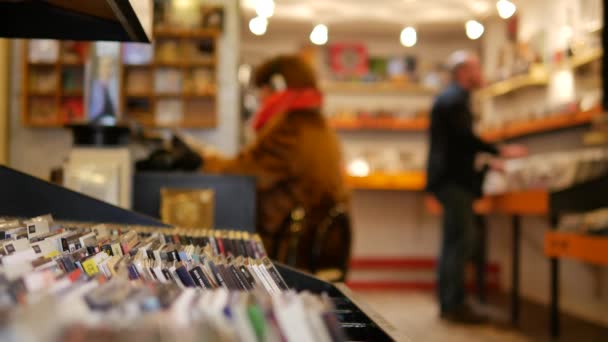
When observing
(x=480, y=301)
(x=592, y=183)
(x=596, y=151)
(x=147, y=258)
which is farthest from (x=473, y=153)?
(x=147, y=258)

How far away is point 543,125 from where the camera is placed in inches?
171

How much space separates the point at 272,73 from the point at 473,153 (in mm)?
1449

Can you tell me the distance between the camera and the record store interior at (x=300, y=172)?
619 millimetres

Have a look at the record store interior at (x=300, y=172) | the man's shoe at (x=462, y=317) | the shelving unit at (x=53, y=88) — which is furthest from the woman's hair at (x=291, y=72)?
the man's shoe at (x=462, y=317)

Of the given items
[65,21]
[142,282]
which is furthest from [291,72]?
[142,282]

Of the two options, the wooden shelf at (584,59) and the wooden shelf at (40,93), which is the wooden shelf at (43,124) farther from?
the wooden shelf at (584,59)

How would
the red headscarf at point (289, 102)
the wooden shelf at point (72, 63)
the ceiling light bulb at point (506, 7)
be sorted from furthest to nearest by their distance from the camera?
1. the ceiling light bulb at point (506, 7)
2. the wooden shelf at point (72, 63)
3. the red headscarf at point (289, 102)

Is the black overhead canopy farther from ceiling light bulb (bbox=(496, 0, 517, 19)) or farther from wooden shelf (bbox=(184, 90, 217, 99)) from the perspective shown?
ceiling light bulb (bbox=(496, 0, 517, 19))

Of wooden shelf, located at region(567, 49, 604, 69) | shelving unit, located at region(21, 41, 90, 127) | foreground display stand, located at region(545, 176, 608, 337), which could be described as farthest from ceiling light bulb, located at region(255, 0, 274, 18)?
foreground display stand, located at region(545, 176, 608, 337)

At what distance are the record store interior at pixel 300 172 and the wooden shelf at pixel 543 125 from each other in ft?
0.11

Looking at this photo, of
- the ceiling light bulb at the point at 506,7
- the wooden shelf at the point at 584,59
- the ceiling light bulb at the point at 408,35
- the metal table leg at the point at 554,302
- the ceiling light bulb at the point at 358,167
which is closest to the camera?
the metal table leg at the point at 554,302

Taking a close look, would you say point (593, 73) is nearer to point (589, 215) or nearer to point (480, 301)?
point (589, 215)

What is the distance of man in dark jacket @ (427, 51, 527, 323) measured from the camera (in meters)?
3.81

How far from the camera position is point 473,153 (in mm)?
3848
